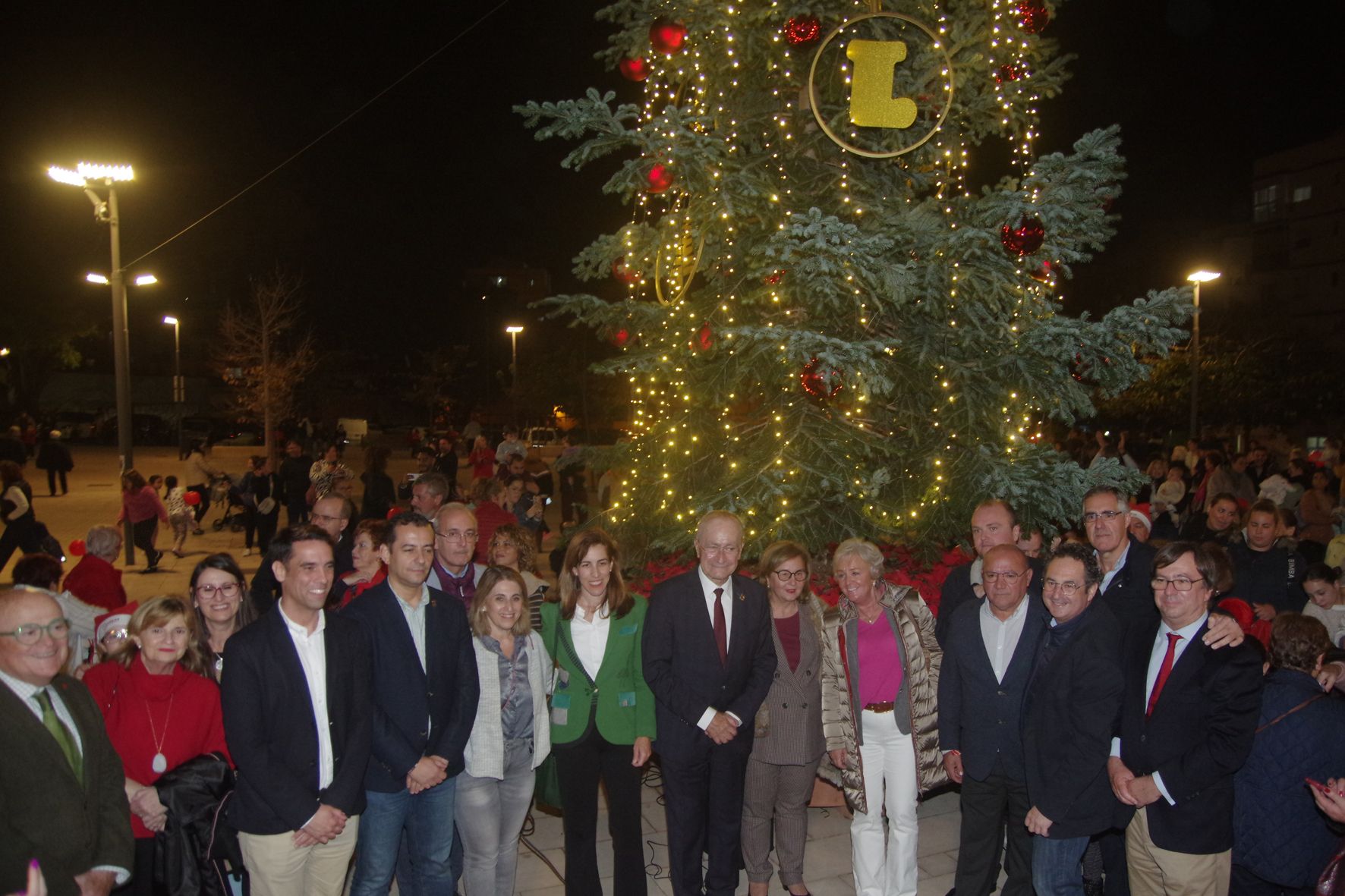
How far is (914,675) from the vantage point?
4730 mm

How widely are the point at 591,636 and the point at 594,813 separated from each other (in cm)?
87

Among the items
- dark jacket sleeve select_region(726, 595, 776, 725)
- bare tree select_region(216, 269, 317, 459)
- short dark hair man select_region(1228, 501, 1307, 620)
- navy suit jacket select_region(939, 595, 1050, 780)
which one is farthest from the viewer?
bare tree select_region(216, 269, 317, 459)

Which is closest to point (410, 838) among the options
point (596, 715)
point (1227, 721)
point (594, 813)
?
point (594, 813)

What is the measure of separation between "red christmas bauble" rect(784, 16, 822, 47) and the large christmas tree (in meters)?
0.02

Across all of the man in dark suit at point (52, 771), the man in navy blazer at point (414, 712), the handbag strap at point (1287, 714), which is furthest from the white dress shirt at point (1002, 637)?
the man in dark suit at point (52, 771)

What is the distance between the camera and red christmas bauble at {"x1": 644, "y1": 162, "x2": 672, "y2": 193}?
6195 mm

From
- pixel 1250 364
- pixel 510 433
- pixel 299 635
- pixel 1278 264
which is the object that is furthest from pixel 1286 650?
pixel 1278 264

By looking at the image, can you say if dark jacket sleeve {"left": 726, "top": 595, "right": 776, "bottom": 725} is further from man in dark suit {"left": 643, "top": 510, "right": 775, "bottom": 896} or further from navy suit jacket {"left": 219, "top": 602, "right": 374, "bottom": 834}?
navy suit jacket {"left": 219, "top": 602, "right": 374, "bottom": 834}

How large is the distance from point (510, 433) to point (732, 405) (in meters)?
8.58

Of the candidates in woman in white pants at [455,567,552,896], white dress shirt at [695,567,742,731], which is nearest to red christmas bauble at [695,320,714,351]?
white dress shirt at [695,567,742,731]

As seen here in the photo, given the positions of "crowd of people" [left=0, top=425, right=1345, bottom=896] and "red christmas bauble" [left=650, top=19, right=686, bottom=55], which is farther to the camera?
"red christmas bauble" [left=650, top=19, right=686, bottom=55]

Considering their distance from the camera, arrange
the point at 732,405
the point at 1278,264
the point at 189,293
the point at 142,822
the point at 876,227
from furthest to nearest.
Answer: the point at 189,293 < the point at 1278,264 < the point at 732,405 < the point at 876,227 < the point at 142,822

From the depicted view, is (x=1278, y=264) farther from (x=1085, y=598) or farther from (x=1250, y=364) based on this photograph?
A: (x=1085, y=598)

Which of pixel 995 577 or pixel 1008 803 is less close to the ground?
pixel 995 577
